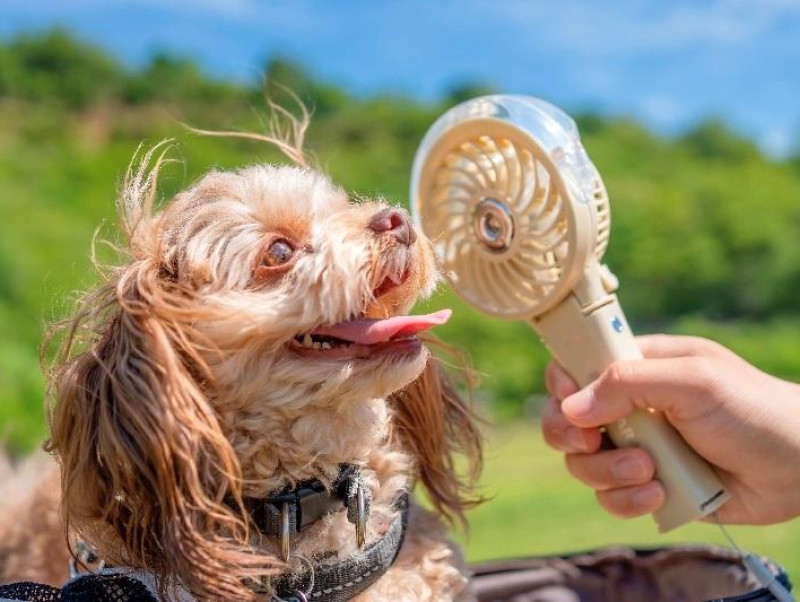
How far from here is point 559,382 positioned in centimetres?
192

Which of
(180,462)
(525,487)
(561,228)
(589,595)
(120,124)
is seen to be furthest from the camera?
(120,124)

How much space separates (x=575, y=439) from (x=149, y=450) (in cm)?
81

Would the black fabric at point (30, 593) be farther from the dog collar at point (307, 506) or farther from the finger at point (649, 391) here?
the finger at point (649, 391)

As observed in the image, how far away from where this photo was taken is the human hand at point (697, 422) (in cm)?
169

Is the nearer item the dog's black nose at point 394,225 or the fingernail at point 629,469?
the dog's black nose at point 394,225

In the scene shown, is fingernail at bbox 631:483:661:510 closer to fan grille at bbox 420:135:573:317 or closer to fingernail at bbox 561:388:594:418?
fingernail at bbox 561:388:594:418

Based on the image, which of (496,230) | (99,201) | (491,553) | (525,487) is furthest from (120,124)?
(496,230)

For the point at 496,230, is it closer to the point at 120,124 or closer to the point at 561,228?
the point at 561,228

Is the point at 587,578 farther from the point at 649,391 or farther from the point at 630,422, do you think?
the point at 649,391

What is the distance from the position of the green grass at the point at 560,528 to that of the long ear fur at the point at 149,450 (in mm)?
1249

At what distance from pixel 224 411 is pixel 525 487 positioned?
373cm

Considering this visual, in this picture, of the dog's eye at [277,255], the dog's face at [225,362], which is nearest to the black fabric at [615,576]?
the dog's face at [225,362]

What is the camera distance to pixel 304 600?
1517mm

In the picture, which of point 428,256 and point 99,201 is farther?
point 99,201
